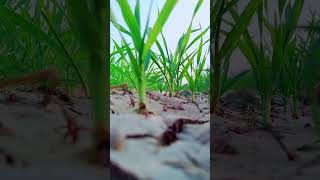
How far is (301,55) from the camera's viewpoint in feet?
3.13

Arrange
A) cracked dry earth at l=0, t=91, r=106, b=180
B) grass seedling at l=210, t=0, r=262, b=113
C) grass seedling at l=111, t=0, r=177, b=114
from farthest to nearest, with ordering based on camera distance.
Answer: grass seedling at l=210, t=0, r=262, b=113 < grass seedling at l=111, t=0, r=177, b=114 < cracked dry earth at l=0, t=91, r=106, b=180

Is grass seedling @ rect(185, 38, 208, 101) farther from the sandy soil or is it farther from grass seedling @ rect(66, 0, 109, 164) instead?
grass seedling @ rect(66, 0, 109, 164)

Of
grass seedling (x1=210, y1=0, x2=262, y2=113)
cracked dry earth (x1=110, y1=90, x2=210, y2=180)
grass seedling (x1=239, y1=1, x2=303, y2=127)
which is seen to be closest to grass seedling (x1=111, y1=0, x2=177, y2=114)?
cracked dry earth (x1=110, y1=90, x2=210, y2=180)

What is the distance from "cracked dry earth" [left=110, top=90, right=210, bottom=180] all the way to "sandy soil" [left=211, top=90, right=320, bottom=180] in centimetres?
4

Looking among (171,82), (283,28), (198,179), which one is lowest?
(198,179)

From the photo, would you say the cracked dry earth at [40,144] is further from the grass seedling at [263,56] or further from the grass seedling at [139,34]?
the grass seedling at [263,56]

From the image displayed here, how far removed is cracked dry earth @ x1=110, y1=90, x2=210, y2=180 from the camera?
42cm

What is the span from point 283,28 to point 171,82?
29 centimetres

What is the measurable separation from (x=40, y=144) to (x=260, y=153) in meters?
0.33

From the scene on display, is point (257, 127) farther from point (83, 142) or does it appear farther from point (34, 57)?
point (34, 57)

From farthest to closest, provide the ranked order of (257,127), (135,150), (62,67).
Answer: (62,67) → (257,127) → (135,150)

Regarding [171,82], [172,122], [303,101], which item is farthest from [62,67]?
[303,101]

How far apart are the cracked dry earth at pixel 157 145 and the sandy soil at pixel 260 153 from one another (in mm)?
39

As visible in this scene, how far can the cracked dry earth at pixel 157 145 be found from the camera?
16.6 inches
